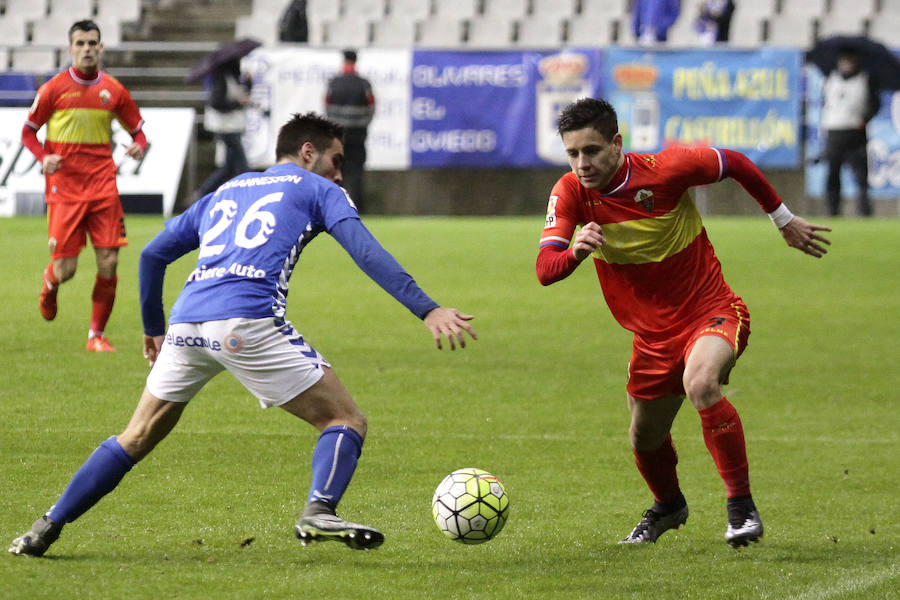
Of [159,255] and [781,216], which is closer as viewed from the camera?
[159,255]

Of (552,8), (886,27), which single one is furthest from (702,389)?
(552,8)

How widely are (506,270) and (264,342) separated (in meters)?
11.0

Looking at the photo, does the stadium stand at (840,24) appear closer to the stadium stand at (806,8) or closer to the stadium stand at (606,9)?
the stadium stand at (806,8)

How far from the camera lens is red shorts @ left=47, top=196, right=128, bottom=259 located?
10469 millimetres

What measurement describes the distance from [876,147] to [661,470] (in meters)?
15.6

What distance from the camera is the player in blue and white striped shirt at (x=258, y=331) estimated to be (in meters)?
5.04

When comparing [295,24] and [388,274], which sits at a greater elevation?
[388,274]

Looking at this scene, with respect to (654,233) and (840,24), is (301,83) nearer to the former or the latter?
(840,24)

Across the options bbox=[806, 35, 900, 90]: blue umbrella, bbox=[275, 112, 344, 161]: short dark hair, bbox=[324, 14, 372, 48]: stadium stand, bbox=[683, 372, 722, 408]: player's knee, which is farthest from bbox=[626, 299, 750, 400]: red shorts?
bbox=[324, 14, 372, 48]: stadium stand

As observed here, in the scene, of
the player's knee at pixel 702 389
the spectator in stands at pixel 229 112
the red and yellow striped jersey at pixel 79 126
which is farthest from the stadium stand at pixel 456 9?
the player's knee at pixel 702 389

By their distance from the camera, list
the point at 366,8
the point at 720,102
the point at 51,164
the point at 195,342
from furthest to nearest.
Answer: the point at 366,8 < the point at 720,102 < the point at 51,164 < the point at 195,342

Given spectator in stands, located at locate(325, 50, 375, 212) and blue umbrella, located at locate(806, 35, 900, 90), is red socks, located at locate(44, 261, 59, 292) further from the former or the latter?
blue umbrella, located at locate(806, 35, 900, 90)

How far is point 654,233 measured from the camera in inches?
233

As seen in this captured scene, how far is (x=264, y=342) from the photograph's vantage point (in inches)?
199
